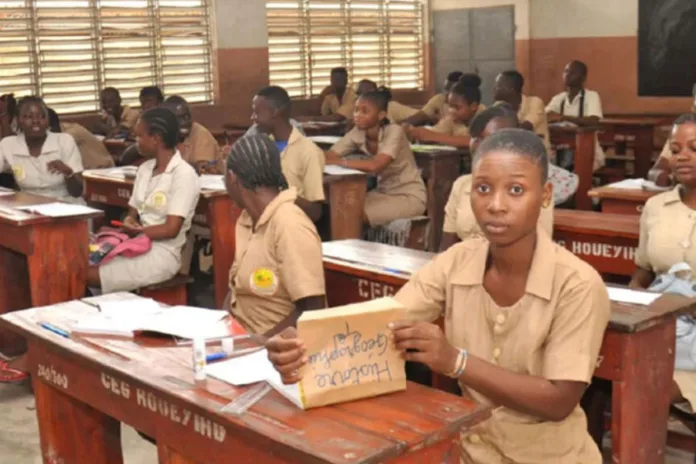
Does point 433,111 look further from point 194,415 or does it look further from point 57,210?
point 194,415

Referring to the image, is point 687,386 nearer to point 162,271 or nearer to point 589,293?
point 589,293

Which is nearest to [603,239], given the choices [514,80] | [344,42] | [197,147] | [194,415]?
[194,415]

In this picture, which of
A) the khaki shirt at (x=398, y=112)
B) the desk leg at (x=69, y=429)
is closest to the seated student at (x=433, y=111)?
the khaki shirt at (x=398, y=112)

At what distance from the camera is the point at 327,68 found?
37.7ft

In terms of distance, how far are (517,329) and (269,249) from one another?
43.0 inches

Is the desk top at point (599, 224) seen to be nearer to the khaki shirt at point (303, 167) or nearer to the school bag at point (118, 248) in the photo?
the khaki shirt at point (303, 167)

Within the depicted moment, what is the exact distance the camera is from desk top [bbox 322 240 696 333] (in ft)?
8.50

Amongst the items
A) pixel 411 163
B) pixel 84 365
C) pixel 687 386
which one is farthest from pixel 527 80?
pixel 84 365

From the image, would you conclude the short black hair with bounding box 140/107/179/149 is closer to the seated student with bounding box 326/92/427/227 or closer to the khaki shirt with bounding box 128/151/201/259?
the khaki shirt with bounding box 128/151/201/259

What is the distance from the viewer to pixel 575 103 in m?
8.73

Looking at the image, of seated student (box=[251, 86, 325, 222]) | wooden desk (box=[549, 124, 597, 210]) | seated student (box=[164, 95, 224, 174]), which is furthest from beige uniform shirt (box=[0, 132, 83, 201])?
wooden desk (box=[549, 124, 597, 210])

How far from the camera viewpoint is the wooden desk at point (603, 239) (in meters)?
4.20

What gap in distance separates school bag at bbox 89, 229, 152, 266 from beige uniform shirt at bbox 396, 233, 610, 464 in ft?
8.28

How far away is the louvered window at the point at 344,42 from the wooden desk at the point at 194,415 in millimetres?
8259
